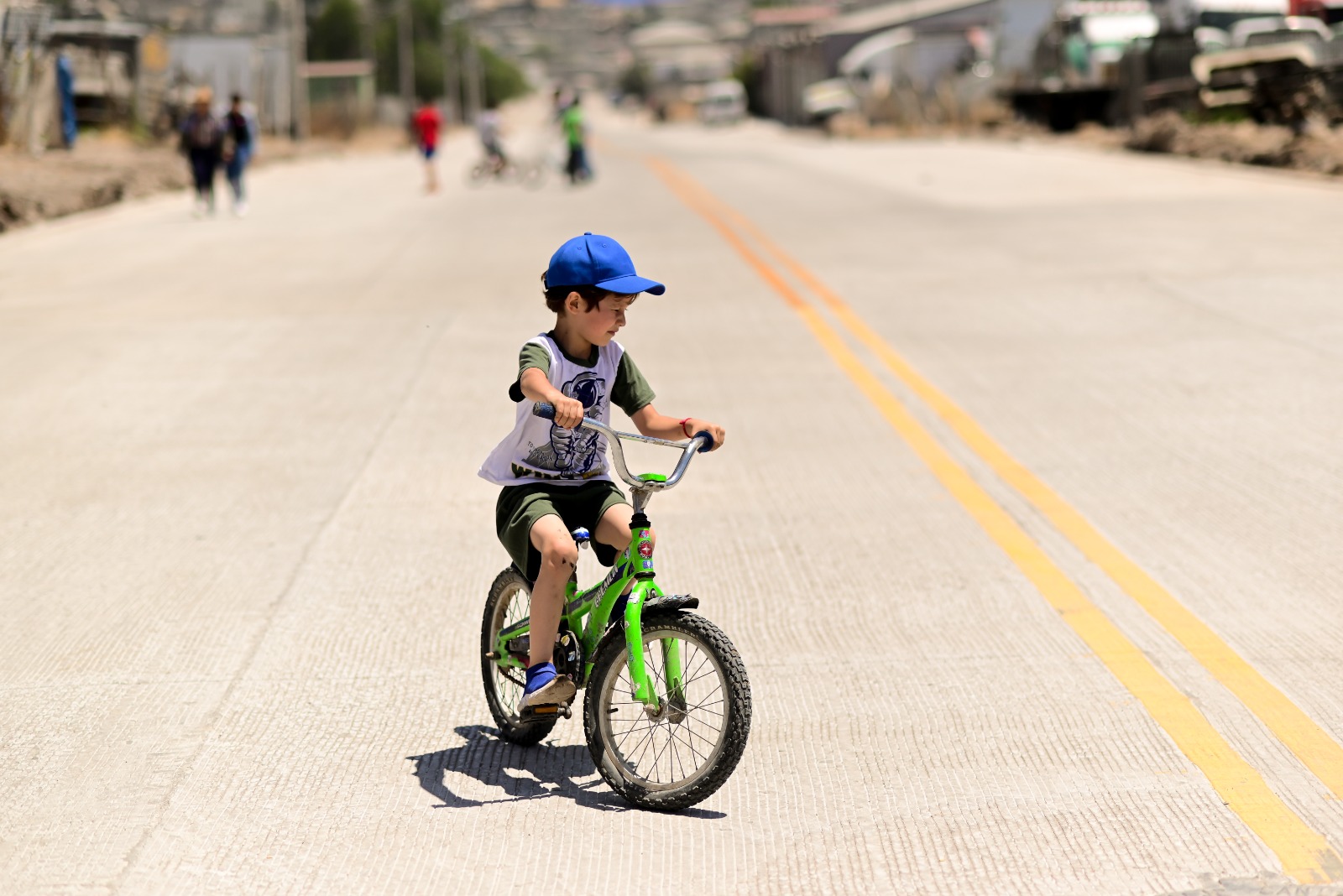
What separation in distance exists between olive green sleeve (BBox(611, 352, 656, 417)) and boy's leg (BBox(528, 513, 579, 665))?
414 millimetres

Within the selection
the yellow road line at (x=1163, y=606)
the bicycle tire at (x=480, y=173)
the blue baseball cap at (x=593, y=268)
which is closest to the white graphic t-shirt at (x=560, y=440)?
the blue baseball cap at (x=593, y=268)

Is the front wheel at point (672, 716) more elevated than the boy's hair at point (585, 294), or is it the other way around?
the boy's hair at point (585, 294)

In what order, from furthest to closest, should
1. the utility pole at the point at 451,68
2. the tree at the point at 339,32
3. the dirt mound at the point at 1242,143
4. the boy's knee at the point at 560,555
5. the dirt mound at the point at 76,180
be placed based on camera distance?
1. the tree at the point at 339,32
2. the utility pole at the point at 451,68
3. the dirt mound at the point at 1242,143
4. the dirt mound at the point at 76,180
5. the boy's knee at the point at 560,555

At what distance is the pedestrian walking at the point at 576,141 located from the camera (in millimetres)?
31375

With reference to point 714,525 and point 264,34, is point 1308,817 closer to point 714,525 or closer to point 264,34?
point 714,525

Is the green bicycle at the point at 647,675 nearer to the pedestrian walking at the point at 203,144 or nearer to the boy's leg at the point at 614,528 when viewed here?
the boy's leg at the point at 614,528

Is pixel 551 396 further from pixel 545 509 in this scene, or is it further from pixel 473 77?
pixel 473 77

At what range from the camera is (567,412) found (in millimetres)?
4227

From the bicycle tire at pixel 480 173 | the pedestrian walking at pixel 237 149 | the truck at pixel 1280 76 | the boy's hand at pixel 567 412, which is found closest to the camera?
the boy's hand at pixel 567 412

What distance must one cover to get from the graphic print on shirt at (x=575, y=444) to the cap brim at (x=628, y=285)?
0.97 ft

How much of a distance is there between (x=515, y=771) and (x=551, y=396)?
1.20 m

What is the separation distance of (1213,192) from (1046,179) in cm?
511

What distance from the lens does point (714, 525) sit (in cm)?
765

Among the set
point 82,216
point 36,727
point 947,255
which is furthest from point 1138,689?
point 82,216
